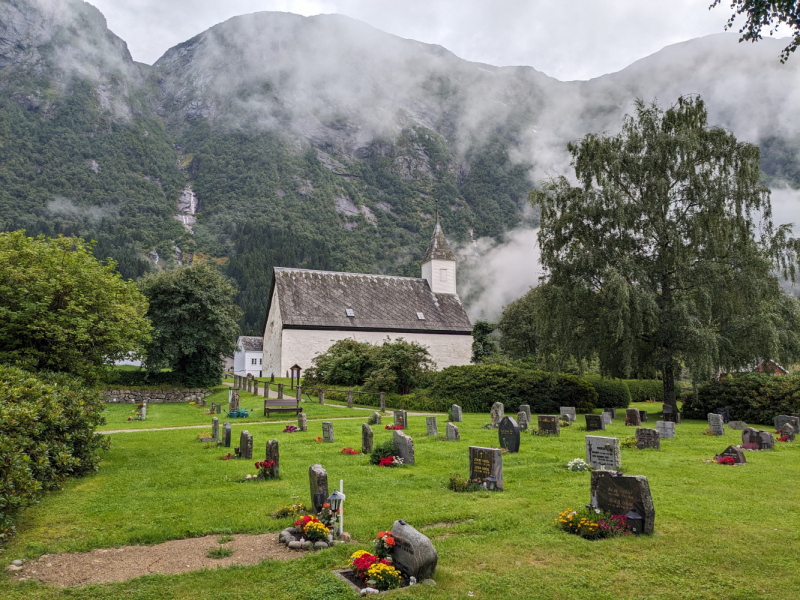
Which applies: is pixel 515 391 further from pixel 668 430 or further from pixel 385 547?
pixel 385 547

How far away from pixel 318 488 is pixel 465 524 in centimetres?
233

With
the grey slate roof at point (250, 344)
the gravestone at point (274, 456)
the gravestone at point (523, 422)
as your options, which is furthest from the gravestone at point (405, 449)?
the grey slate roof at point (250, 344)

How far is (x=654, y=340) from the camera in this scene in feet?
82.5

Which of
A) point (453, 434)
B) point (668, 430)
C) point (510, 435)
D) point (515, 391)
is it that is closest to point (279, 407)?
point (453, 434)

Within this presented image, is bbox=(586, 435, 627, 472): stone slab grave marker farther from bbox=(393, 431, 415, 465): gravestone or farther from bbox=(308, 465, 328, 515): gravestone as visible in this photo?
bbox=(308, 465, 328, 515): gravestone

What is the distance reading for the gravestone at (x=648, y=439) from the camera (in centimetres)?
1468

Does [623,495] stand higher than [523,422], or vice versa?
[623,495]

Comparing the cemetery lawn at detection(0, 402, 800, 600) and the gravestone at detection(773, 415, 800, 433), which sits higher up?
the gravestone at detection(773, 415, 800, 433)

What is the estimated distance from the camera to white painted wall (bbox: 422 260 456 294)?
54.8 meters

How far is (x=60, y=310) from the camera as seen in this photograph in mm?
12117

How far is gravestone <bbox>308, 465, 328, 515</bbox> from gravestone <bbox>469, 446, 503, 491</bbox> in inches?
128

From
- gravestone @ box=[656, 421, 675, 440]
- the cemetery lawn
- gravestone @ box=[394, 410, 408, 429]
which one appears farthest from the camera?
gravestone @ box=[394, 410, 408, 429]

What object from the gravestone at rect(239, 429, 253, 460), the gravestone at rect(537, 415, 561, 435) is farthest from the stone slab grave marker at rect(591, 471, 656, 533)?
the gravestone at rect(537, 415, 561, 435)

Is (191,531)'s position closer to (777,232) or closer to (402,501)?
(402,501)
